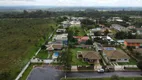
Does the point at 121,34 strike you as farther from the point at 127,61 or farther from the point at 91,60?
the point at 91,60

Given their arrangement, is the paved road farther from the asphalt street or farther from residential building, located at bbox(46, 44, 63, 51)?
residential building, located at bbox(46, 44, 63, 51)

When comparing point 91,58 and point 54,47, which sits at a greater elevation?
point 91,58

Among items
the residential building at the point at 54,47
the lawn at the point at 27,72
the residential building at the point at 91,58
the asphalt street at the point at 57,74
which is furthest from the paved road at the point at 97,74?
the residential building at the point at 54,47

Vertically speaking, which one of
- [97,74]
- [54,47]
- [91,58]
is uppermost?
[91,58]

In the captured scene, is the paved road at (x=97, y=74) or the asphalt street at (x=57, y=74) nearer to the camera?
the asphalt street at (x=57, y=74)

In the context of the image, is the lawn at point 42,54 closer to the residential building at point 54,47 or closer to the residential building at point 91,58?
the residential building at point 54,47

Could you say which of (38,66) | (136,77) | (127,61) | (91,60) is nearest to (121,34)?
(127,61)

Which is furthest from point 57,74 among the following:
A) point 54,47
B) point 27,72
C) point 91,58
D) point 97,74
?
point 54,47

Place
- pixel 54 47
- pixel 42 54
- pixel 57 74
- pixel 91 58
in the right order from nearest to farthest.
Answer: pixel 57 74 < pixel 91 58 < pixel 42 54 < pixel 54 47

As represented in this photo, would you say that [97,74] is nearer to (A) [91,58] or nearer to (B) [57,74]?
(A) [91,58]

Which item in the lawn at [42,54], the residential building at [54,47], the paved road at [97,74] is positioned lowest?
A: the paved road at [97,74]

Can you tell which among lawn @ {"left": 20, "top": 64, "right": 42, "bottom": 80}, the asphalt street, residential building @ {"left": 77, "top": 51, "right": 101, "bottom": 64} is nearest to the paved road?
the asphalt street
